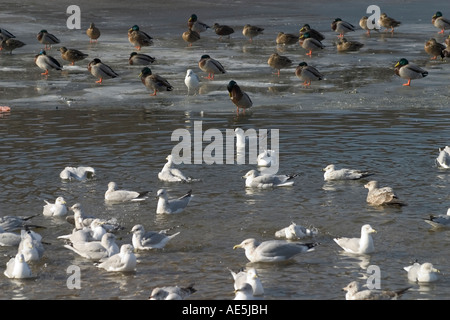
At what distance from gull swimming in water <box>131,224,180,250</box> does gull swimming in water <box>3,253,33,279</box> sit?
5.90 ft

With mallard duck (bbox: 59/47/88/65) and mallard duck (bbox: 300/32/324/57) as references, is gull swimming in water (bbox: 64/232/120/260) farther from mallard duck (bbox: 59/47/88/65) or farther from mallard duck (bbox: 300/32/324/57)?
mallard duck (bbox: 300/32/324/57)

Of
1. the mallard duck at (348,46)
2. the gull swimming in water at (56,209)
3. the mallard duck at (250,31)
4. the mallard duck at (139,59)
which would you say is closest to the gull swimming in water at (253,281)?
the gull swimming in water at (56,209)

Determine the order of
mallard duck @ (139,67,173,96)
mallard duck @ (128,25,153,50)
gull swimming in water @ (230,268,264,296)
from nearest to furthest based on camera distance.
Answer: gull swimming in water @ (230,268,264,296) → mallard duck @ (139,67,173,96) → mallard duck @ (128,25,153,50)

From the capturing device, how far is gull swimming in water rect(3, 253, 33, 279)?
12.0 meters

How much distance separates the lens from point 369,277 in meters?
12.0

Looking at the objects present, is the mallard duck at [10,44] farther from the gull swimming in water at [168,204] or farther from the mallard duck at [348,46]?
the gull swimming in water at [168,204]

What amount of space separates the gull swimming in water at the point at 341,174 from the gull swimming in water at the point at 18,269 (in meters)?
6.90

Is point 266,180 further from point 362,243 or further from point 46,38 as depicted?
point 46,38

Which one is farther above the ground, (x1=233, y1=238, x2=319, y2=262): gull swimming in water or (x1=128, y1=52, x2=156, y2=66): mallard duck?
(x1=128, y1=52, x2=156, y2=66): mallard duck

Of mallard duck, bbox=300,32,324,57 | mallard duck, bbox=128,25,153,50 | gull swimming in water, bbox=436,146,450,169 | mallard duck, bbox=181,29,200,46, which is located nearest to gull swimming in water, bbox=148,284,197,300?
gull swimming in water, bbox=436,146,450,169

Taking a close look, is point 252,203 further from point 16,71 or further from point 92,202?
point 16,71

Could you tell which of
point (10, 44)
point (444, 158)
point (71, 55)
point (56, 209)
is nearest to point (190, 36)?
point (71, 55)

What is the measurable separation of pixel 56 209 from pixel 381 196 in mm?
5707

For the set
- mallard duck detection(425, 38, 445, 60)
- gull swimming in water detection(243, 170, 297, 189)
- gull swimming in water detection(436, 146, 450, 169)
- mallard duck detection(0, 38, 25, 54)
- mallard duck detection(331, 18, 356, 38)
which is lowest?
gull swimming in water detection(243, 170, 297, 189)
